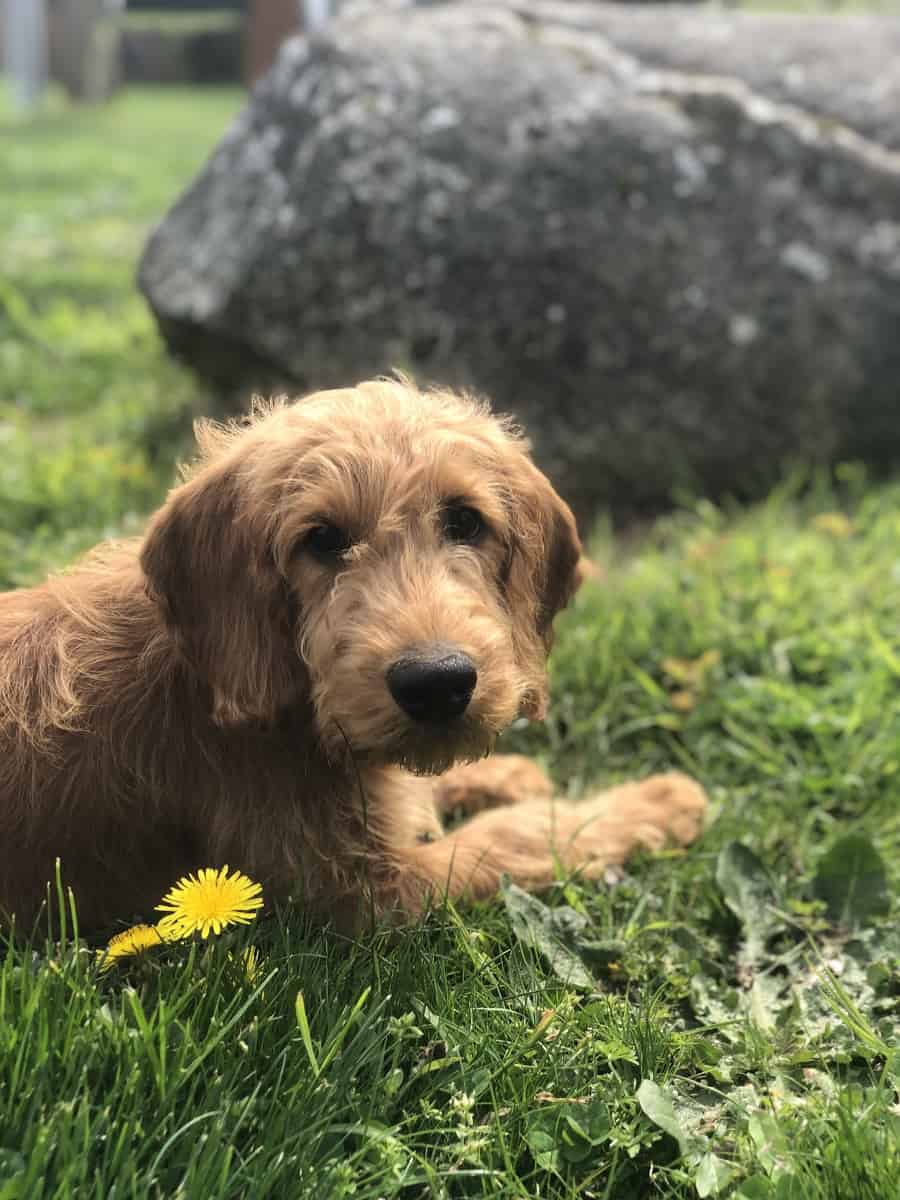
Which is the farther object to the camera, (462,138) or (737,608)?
(462,138)

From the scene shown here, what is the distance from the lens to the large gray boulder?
5.29 meters

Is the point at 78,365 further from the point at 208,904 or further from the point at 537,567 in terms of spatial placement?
the point at 208,904

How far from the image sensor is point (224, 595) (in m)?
2.73

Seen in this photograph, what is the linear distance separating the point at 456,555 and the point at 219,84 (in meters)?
17.6

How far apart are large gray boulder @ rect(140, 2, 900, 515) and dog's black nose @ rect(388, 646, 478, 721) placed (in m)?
3.04

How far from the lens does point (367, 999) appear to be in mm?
2547

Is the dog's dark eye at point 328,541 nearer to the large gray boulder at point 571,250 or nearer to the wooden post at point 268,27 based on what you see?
the large gray boulder at point 571,250

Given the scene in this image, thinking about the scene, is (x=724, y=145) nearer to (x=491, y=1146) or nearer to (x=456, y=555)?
(x=456, y=555)

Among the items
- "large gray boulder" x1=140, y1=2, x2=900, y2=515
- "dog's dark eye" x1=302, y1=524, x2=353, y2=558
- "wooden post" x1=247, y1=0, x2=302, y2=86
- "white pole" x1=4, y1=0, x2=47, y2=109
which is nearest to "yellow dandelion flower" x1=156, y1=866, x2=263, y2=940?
"dog's dark eye" x1=302, y1=524, x2=353, y2=558

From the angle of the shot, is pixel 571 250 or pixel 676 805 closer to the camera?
pixel 676 805

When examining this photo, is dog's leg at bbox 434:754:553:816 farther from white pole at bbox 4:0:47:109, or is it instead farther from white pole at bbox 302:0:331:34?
white pole at bbox 4:0:47:109

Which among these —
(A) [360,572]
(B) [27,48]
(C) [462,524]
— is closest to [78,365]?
(C) [462,524]

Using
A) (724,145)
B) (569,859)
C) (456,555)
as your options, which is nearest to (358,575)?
(456,555)

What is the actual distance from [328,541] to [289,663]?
11.1 inches
